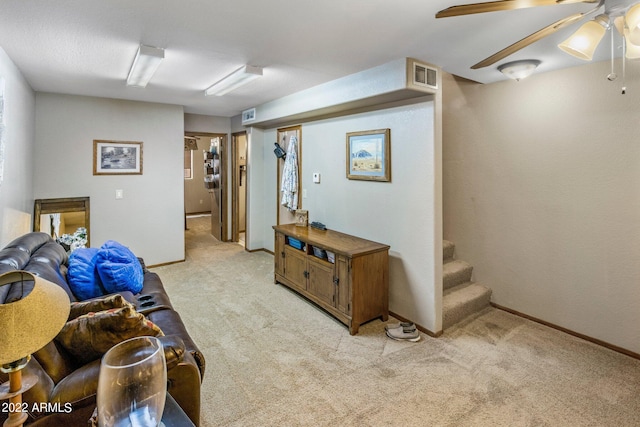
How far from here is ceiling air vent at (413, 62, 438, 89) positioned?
108 inches

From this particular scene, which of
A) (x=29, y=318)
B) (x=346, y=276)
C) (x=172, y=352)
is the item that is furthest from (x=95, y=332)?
(x=346, y=276)

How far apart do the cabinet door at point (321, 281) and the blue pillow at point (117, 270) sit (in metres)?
1.61

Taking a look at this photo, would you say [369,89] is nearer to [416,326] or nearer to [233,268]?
[416,326]

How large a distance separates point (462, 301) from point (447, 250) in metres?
0.73

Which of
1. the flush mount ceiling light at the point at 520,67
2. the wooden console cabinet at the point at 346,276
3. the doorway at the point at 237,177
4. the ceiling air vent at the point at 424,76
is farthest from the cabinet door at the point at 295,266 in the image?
the flush mount ceiling light at the point at 520,67

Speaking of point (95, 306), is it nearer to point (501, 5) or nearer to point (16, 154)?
point (501, 5)

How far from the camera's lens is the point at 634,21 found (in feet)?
4.46

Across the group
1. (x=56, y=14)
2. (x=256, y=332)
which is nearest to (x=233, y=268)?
(x=256, y=332)

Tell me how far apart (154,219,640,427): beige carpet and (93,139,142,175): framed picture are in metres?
2.35

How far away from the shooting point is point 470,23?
6.91ft

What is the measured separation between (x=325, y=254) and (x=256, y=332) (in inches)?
38.6

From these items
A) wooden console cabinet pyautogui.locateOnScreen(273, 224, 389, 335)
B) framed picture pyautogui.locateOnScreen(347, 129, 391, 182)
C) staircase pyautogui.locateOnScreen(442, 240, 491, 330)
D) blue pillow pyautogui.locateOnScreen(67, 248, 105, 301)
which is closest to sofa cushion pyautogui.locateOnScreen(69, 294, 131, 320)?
blue pillow pyautogui.locateOnScreen(67, 248, 105, 301)

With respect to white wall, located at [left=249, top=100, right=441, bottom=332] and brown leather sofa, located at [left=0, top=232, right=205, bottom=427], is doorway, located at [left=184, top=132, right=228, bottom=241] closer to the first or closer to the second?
white wall, located at [left=249, top=100, right=441, bottom=332]

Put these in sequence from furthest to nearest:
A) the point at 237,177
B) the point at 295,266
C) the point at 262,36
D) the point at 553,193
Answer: the point at 237,177
the point at 295,266
the point at 553,193
the point at 262,36
